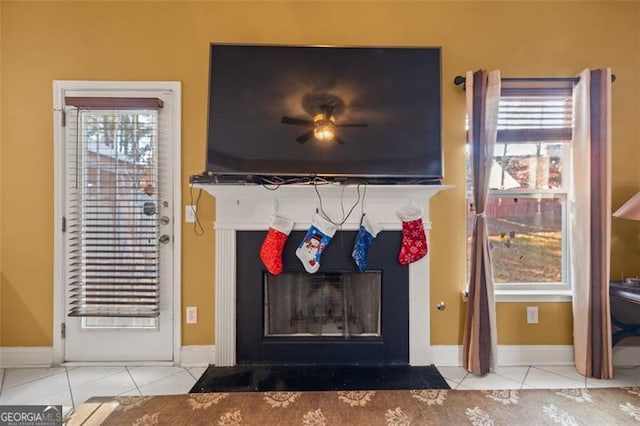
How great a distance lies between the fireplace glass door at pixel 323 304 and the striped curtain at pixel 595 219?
1.30m

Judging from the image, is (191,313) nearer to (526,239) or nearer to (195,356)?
(195,356)

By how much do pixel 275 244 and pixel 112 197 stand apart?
1.17 m

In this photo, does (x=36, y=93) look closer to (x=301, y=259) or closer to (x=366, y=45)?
(x=301, y=259)

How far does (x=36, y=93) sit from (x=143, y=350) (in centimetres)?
189

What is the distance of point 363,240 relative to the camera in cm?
199

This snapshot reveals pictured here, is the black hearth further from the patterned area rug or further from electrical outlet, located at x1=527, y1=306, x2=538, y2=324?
electrical outlet, located at x1=527, y1=306, x2=538, y2=324

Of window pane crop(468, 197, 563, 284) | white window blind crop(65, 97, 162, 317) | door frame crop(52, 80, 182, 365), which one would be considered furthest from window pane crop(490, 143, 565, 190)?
white window blind crop(65, 97, 162, 317)

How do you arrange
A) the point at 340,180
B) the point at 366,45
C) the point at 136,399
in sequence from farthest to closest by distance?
the point at 366,45, the point at 340,180, the point at 136,399

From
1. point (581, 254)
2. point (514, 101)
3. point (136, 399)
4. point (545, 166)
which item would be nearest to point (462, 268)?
point (581, 254)

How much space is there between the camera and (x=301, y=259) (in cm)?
199

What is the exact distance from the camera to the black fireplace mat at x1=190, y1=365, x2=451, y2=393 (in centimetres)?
184

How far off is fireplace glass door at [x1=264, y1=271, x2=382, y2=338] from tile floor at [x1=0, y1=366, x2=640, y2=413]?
584 millimetres

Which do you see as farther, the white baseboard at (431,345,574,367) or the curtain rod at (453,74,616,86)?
the white baseboard at (431,345,574,367)

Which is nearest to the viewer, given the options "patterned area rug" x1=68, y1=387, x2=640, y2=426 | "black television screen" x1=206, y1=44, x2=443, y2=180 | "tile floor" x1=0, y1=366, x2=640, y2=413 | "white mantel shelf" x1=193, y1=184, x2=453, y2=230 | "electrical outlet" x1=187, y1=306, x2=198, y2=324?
"patterned area rug" x1=68, y1=387, x2=640, y2=426
